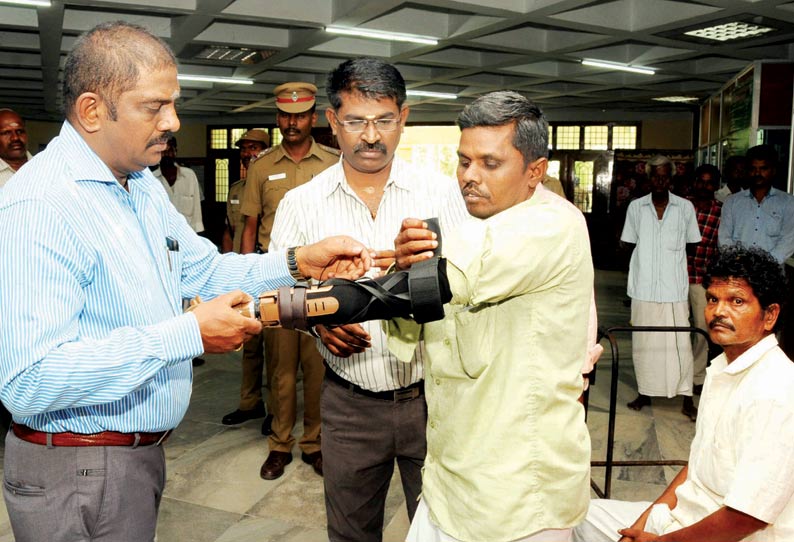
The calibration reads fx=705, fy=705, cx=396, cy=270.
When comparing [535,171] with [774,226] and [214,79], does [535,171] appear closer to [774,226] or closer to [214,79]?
[774,226]

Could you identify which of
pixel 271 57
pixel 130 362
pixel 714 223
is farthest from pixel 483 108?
pixel 271 57

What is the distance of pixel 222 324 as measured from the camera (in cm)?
138

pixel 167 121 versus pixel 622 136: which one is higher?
pixel 622 136

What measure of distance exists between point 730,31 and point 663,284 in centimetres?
474

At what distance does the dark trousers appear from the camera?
6.62ft

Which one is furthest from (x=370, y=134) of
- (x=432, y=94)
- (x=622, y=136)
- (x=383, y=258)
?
(x=622, y=136)

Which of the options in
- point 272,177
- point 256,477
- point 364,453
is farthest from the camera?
point 272,177

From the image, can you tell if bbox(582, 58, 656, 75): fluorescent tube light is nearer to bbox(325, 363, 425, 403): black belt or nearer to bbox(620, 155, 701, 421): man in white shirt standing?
bbox(620, 155, 701, 421): man in white shirt standing

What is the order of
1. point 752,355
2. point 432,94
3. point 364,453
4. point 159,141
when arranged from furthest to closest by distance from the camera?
1. point 432,94
2. point 364,453
3. point 752,355
4. point 159,141

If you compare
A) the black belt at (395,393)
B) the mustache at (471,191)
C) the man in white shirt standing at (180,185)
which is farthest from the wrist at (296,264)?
the man in white shirt standing at (180,185)

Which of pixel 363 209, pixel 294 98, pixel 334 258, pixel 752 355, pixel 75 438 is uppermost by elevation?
pixel 294 98

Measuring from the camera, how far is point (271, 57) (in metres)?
9.71

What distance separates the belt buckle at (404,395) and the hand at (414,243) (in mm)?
699

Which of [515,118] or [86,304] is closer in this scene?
[86,304]
